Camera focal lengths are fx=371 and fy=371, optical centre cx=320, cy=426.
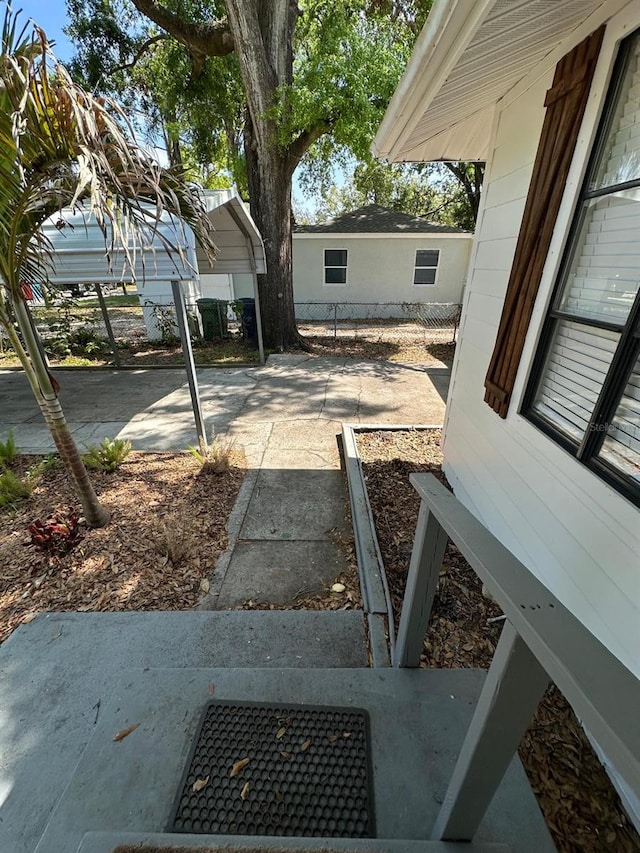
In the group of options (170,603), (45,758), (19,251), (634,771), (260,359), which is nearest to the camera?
(634,771)

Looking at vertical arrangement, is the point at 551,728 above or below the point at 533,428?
below

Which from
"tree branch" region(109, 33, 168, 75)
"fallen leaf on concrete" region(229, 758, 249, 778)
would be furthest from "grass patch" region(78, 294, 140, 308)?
"fallen leaf on concrete" region(229, 758, 249, 778)

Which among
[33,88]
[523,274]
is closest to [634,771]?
[523,274]

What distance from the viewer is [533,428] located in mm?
2203

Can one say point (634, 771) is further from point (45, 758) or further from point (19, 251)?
point (19, 251)

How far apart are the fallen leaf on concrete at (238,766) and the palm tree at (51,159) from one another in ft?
7.42

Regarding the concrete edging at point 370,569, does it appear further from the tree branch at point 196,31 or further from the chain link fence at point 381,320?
the tree branch at point 196,31

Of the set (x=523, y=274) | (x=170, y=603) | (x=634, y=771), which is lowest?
(x=170, y=603)

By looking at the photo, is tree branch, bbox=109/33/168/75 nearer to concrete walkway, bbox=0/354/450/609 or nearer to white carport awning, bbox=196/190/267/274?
white carport awning, bbox=196/190/267/274

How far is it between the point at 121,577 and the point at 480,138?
5061 mm

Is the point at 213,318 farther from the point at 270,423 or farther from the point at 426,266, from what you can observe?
the point at 426,266

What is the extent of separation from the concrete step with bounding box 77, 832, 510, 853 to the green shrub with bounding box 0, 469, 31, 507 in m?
3.03

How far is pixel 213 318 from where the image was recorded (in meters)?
9.85

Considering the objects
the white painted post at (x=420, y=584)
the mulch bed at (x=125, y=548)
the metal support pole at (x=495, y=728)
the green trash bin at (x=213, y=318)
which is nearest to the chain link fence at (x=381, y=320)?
the green trash bin at (x=213, y=318)
